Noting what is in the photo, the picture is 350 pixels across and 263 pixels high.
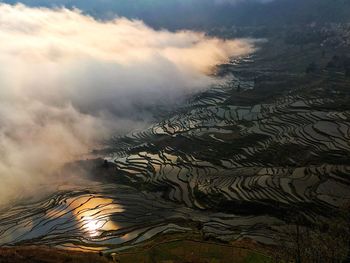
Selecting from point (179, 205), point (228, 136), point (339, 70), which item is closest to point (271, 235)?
point (179, 205)

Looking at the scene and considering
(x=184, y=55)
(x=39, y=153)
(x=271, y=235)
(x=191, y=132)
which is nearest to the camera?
(x=271, y=235)

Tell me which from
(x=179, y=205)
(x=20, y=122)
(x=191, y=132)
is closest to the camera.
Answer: (x=179, y=205)

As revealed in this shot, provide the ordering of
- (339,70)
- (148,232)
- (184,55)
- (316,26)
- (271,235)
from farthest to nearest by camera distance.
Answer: (316,26)
(184,55)
(339,70)
(148,232)
(271,235)

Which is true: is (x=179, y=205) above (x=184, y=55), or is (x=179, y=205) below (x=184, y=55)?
below

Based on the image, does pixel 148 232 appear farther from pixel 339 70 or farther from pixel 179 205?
pixel 339 70

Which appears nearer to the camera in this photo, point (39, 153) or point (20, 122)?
point (39, 153)

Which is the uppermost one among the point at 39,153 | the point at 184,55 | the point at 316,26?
the point at 316,26

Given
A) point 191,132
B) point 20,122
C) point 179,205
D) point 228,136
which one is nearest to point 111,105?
point 20,122

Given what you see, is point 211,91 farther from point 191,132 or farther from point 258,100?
point 191,132

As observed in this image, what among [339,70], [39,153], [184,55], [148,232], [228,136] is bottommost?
[148,232]

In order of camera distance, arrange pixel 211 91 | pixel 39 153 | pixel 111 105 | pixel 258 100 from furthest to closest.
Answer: pixel 211 91
pixel 111 105
pixel 258 100
pixel 39 153
